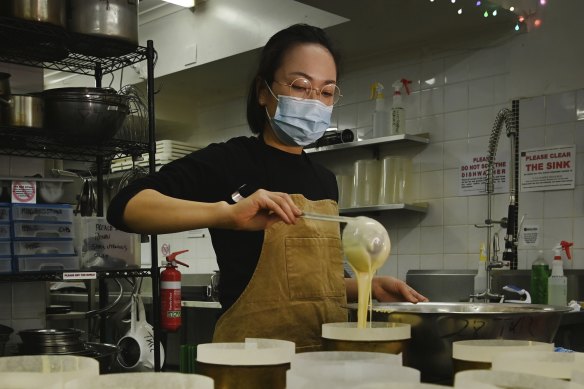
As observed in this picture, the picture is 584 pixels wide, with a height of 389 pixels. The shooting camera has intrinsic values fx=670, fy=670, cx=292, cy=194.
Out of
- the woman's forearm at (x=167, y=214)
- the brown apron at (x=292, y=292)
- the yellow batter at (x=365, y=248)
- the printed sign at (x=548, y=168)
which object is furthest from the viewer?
the printed sign at (x=548, y=168)

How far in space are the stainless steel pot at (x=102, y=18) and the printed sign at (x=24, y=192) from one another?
2.17 ft

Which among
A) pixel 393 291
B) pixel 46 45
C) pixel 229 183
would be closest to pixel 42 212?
pixel 46 45

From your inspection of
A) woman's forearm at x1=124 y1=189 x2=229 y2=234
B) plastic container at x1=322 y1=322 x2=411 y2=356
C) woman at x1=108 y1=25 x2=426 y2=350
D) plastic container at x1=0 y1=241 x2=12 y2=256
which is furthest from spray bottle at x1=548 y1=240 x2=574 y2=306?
plastic container at x1=0 y1=241 x2=12 y2=256

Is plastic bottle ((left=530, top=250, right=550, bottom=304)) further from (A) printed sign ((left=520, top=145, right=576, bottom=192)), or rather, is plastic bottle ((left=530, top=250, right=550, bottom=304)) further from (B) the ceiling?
(B) the ceiling

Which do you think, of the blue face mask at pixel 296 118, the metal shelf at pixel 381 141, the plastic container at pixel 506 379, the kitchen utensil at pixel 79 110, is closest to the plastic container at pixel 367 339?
the plastic container at pixel 506 379

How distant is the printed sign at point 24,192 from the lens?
2.74m

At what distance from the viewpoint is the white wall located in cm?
331

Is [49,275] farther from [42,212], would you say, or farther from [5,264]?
[42,212]

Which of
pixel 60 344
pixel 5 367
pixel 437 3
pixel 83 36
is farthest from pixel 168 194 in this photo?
pixel 437 3

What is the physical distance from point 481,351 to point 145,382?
44cm

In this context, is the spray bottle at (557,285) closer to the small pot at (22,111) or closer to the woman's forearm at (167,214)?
the woman's forearm at (167,214)

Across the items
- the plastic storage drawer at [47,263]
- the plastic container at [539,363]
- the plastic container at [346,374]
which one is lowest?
the plastic storage drawer at [47,263]

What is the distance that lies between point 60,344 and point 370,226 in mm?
1507

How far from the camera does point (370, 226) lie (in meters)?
1.23
